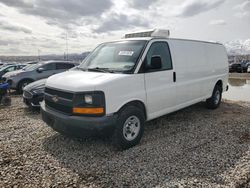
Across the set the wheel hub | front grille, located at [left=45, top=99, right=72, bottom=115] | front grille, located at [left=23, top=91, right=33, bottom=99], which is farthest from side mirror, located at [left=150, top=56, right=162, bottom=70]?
front grille, located at [left=23, top=91, right=33, bottom=99]

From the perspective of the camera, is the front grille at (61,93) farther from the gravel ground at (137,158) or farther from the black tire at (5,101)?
the black tire at (5,101)

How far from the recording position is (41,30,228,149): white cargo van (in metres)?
3.47

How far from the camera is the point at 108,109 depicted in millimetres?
3523

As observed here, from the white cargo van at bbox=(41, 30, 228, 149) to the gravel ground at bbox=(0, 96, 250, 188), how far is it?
19.9 inches

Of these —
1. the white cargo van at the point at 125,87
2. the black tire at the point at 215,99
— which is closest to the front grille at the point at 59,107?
the white cargo van at the point at 125,87

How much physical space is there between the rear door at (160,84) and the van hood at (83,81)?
2.33ft

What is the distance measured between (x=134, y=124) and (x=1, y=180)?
2.37 m

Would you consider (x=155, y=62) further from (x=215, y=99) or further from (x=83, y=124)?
(x=215, y=99)

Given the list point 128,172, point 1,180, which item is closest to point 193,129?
point 128,172

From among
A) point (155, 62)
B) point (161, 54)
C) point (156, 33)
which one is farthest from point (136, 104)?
point (156, 33)

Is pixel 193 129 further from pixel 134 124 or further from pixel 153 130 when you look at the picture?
pixel 134 124

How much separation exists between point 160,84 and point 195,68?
1.73 m

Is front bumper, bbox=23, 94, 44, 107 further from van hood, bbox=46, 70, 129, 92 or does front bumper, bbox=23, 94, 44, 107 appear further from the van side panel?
the van side panel

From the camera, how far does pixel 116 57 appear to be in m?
4.33
